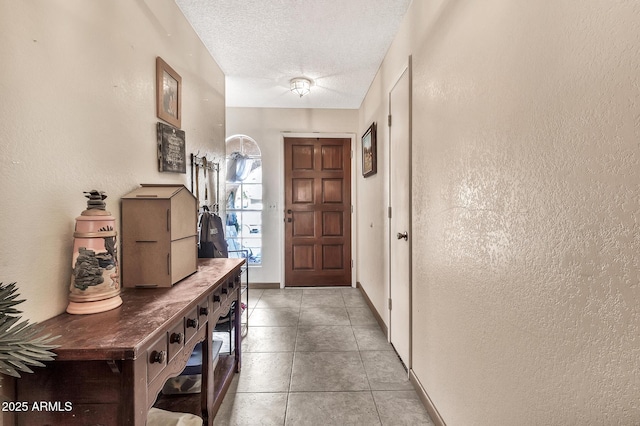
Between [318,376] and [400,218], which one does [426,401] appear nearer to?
[318,376]

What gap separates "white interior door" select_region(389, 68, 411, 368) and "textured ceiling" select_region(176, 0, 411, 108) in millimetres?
485

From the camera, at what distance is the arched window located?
4.20 meters

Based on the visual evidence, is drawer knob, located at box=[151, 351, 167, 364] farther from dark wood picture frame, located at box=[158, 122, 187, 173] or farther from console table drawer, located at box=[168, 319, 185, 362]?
dark wood picture frame, located at box=[158, 122, 187, 173]

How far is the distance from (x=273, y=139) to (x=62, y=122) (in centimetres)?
319

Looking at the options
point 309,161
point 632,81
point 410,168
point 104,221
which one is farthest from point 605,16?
point 309,161

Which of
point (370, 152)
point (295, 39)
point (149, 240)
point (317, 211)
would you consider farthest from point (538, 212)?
point (317, 211)

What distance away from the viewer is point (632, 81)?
644 mm

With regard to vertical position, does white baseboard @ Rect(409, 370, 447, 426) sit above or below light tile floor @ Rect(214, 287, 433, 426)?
above

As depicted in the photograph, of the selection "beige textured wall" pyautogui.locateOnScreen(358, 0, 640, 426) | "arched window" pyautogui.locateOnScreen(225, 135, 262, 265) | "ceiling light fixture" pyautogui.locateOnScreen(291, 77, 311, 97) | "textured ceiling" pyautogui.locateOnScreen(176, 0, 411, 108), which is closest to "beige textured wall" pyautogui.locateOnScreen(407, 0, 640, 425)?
"beige textured wall" pyautogui.locateOnScreen(358, 0, 640, 426)

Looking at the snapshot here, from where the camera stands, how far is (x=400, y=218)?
233 centimetres

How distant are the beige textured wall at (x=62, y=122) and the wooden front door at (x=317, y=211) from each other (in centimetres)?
260

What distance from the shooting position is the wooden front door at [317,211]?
4.28m

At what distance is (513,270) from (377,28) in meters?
2.09

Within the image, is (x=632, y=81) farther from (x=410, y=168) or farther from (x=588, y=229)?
(x=410, y=168)
